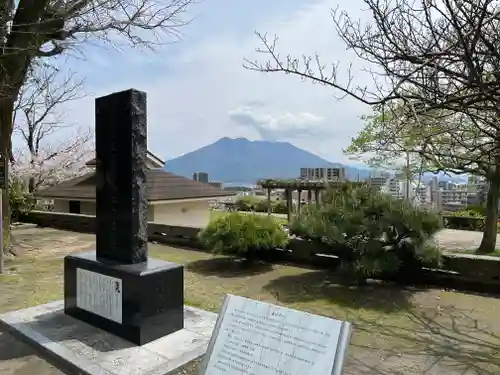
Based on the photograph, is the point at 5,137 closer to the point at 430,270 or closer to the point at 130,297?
the point at 130,297

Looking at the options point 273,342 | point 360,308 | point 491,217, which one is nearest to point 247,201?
point 491,217

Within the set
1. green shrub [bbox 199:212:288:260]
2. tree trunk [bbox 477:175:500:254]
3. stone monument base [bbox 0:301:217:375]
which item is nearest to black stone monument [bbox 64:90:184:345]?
stone monument base [bbox 0:301:217:375]

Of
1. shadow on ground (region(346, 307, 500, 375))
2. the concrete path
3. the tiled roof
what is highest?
the tiled roof

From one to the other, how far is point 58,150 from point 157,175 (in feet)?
39.1

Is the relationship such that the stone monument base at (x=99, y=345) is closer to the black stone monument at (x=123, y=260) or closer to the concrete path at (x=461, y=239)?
the black stone monument at (x=123, y=260)

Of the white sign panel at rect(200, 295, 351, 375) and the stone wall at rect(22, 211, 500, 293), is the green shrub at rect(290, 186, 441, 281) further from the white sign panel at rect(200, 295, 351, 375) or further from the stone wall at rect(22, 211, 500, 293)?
the white sign panel at rect(200, 295, 351, 375)

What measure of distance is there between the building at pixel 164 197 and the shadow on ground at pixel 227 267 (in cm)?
742

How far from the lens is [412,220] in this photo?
19.7ft

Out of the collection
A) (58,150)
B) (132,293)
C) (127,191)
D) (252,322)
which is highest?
(58,150)

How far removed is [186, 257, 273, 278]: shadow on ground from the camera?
740 cm

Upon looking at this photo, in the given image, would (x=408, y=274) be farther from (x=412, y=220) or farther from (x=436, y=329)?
(x=436, y=329)

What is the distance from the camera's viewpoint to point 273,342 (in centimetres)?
210

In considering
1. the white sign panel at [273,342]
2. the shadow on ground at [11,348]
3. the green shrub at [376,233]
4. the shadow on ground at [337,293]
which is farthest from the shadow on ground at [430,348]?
the shadow on ground at [11,348]

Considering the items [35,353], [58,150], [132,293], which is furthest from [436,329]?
[58,150]
